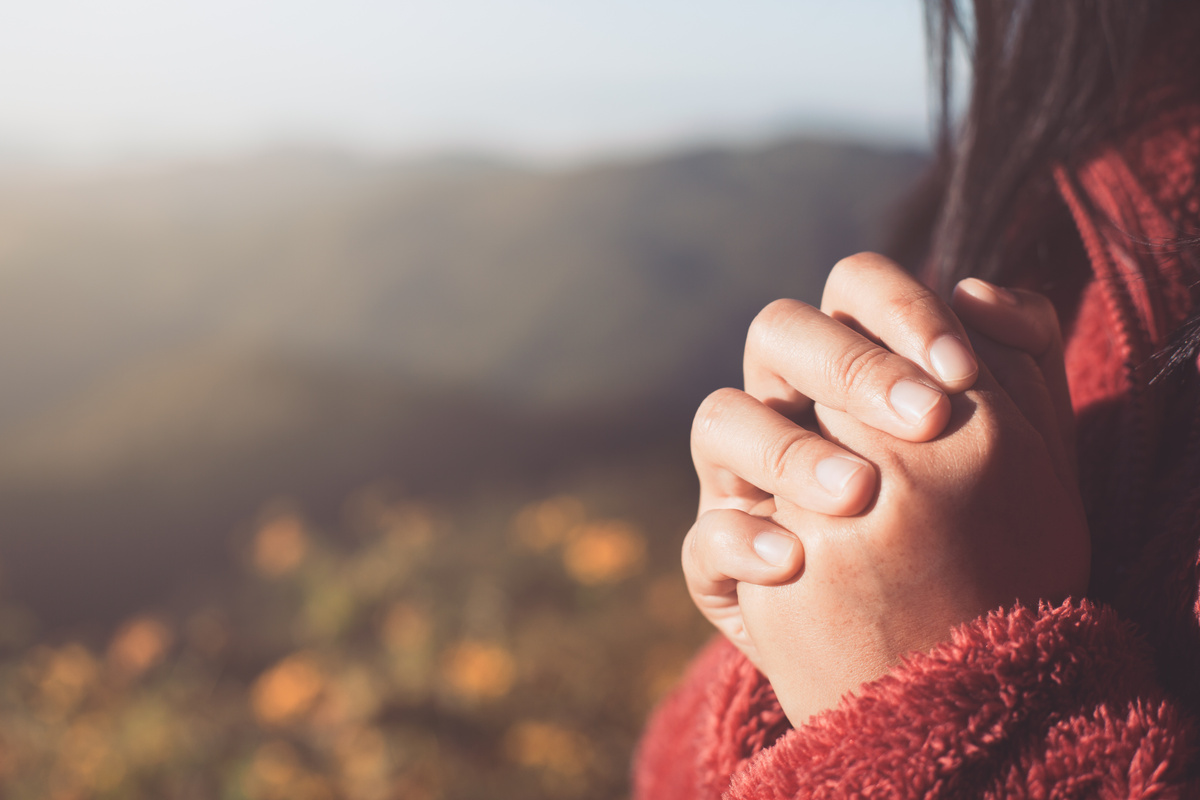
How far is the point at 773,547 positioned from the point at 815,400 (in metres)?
0.09

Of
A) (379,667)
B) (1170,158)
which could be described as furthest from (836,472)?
(379,667)

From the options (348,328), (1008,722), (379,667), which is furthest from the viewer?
(348,328)

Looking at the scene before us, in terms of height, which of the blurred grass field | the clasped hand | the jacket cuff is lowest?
the jacket cuff

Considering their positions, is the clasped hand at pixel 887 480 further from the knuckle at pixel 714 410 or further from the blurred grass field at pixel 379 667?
the blurred grass field at pixel 379 667

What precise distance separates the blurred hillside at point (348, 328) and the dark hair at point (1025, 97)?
4.76 ft

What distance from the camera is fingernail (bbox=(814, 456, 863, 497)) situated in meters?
0.36

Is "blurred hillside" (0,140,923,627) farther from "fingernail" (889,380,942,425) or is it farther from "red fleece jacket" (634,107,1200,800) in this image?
"fingernail" (889,380,942,425)

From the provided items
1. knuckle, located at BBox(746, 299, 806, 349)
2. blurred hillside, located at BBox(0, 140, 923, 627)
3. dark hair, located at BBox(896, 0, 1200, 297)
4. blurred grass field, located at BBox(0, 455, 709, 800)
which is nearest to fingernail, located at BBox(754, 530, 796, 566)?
knuckle, located at BBox(746, 299, 806, 349)

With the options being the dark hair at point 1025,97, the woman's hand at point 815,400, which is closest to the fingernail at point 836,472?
the woman's hand at point 815,400

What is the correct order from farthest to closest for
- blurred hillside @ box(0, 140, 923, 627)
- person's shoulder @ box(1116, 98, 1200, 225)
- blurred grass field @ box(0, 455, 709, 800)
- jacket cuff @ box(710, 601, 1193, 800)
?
blurred hillside @ box(0, 140, 923, 627) < blurred grass field @ box(0, 455, 709, 800) < person's shoulder @ box(1116, 98, 1200, 225) < jacket cuff @ box(710, 601, 1193, 800)

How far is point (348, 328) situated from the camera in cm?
195

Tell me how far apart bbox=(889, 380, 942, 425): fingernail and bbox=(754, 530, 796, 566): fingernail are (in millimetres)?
89

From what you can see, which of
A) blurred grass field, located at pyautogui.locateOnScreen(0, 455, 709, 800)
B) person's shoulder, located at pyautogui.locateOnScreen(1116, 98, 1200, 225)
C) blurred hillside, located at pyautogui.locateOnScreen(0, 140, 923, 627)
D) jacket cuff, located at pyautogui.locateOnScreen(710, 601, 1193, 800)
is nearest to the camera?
jacket cuff, located at pyautogui.locateOnScreen(710, 601, 1193, 800)

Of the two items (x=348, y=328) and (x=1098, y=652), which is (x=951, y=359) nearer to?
(x=1098, y=652)
